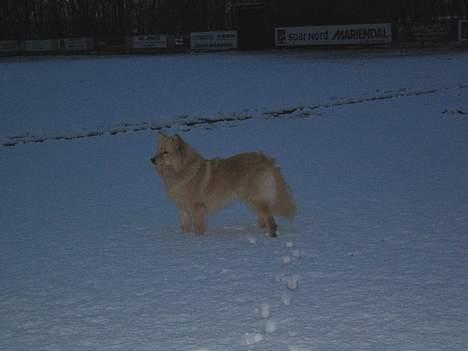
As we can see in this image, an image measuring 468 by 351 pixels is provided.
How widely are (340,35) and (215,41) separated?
8.36 meters

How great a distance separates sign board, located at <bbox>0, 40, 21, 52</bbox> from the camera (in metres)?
46.5

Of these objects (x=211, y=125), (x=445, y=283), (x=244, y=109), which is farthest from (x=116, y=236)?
(x=244, y=109)

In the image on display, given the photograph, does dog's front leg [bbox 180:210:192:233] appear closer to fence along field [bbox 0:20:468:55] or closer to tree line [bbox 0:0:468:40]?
fence along field [bbox 0:20:468:55]

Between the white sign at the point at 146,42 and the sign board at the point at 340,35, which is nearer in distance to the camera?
the sign board at the point at 340,35

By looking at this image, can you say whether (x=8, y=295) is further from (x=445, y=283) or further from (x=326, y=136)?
(x=326, y=136)

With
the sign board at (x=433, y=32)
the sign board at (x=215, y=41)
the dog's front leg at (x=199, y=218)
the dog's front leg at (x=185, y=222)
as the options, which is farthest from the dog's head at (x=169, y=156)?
the sign board at (x=215, y=41)

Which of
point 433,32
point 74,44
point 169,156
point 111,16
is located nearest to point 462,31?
point 433,32

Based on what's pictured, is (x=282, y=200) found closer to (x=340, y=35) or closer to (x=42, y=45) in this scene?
(x=340, y=35)

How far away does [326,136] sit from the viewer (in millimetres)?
14023

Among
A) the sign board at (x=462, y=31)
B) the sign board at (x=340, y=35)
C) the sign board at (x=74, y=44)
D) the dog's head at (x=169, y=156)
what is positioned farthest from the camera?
the sign board at (x=74, y=44)

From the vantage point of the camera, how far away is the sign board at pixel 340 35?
37969 millimetres

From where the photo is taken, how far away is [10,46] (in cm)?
4672

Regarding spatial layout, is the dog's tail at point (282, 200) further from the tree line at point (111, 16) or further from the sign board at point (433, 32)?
the tree line at point (111, 16)

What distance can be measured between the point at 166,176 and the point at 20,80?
20.7 meters
